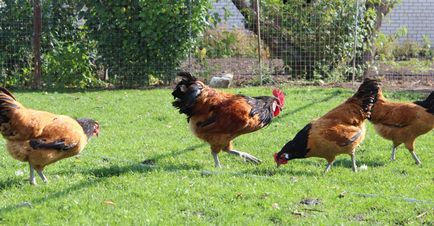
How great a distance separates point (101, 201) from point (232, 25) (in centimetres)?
1194

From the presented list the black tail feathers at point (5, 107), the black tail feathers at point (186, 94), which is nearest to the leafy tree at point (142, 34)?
the black tail feathers at point (186, 94)

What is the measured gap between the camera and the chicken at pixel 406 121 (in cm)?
794

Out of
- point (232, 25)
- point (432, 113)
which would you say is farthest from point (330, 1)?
point (432, 113)

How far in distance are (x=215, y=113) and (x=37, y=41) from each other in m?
9.61

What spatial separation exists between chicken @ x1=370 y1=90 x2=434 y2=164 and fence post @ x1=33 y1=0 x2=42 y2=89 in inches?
411

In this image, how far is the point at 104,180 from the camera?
22.6 feet

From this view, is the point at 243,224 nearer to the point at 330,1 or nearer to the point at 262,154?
the point at 262,154

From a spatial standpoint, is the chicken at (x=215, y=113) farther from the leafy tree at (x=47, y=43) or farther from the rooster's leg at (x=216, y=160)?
the leafy tree at (x=47, y=43)

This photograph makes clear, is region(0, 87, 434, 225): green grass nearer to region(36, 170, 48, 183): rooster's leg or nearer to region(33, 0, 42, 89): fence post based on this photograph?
region(36, 170, 48, 183): rooster's leg

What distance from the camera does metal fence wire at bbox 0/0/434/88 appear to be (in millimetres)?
15555

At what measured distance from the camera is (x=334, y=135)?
7.23 m

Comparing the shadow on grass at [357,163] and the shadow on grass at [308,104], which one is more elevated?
the shadow on grass at [308,104]

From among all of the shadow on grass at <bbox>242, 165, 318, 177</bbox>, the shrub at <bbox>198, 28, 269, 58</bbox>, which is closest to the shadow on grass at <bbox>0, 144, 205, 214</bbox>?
the shadow on grass at <bbox>242, 165, 318, 177</bbox>

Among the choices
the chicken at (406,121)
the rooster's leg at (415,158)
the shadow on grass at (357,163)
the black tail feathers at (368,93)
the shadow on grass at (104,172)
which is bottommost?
the shadow on grass at (357,163)
